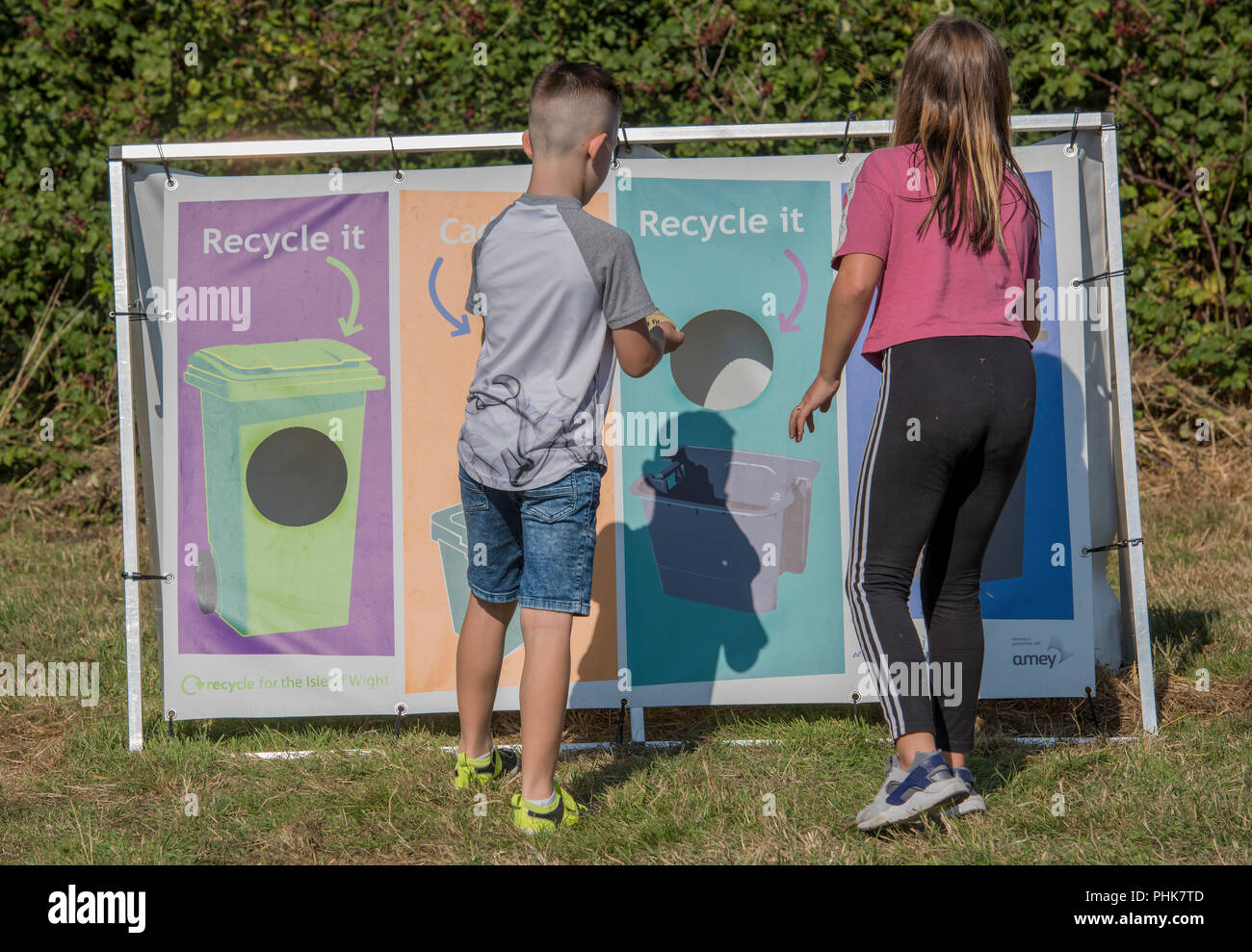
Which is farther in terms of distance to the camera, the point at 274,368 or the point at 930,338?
the point at 274,368

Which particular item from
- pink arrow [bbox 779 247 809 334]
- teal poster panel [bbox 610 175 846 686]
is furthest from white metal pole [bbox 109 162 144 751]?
pink arrow [bbox 779 247 809 334]

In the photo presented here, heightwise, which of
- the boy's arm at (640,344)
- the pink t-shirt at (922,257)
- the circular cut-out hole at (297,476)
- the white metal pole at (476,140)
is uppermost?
the white metal pole at (476,140)

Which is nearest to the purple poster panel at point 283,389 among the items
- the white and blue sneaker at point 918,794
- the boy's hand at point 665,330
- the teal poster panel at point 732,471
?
the teal poster panel at point 732,471

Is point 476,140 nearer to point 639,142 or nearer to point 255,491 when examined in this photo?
point 639,142

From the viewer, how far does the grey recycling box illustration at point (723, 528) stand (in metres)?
3.63

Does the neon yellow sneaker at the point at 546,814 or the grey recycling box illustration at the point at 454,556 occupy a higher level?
the grey recycling box illustration at the point at 454,556

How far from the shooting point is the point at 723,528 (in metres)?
3.63

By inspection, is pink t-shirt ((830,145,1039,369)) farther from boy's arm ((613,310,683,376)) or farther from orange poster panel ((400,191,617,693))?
orange poster panel ((400,191,617,693))

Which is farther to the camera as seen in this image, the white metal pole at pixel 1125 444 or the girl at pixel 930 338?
the white metal pole at pixel 1125 444

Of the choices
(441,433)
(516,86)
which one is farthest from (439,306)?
(516,86)

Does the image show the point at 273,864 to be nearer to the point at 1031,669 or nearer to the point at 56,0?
the point at 1031,669

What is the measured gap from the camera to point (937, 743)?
2.99m

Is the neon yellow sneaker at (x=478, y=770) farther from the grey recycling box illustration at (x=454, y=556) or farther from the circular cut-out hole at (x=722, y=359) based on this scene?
the circular cut-out hole at (x=722, y=359)

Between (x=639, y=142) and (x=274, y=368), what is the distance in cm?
133
